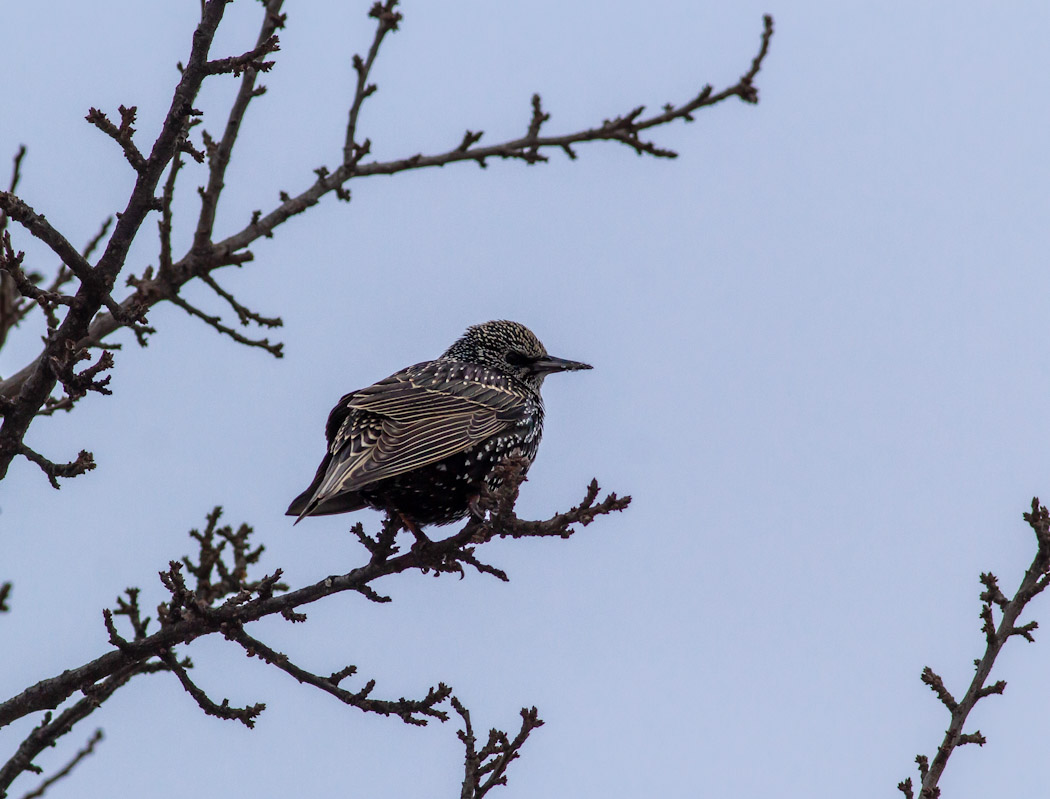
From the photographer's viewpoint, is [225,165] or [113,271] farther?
[225,165]

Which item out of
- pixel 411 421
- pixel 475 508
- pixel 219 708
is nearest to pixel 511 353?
pixel 411 421

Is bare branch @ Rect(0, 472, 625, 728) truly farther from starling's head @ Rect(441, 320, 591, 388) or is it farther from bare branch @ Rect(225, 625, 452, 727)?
starling's head @ Rect(441, 320, 591, 388)

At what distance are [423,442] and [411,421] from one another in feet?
0.73

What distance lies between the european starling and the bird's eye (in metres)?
0.44

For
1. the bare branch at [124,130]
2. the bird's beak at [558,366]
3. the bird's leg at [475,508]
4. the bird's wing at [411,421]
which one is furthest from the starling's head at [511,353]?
the bare branch at [124,130]

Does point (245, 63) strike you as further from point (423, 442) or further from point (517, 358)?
point (517, 358)

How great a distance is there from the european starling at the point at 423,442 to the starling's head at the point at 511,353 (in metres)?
0.39

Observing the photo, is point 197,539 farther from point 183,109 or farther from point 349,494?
point 183,109

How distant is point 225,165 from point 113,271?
1.99 m

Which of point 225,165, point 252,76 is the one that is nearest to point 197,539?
point 225,165

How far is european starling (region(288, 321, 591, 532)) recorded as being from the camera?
6.48m

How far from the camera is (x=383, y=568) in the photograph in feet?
18.5

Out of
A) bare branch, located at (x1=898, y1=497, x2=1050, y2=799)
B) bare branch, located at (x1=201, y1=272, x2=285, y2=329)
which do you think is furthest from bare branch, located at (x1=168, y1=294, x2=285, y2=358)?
bare branch, located at (x1=898, y1=497, x2=1050, y2=799)

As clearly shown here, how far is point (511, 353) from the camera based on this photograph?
8.34 meters
